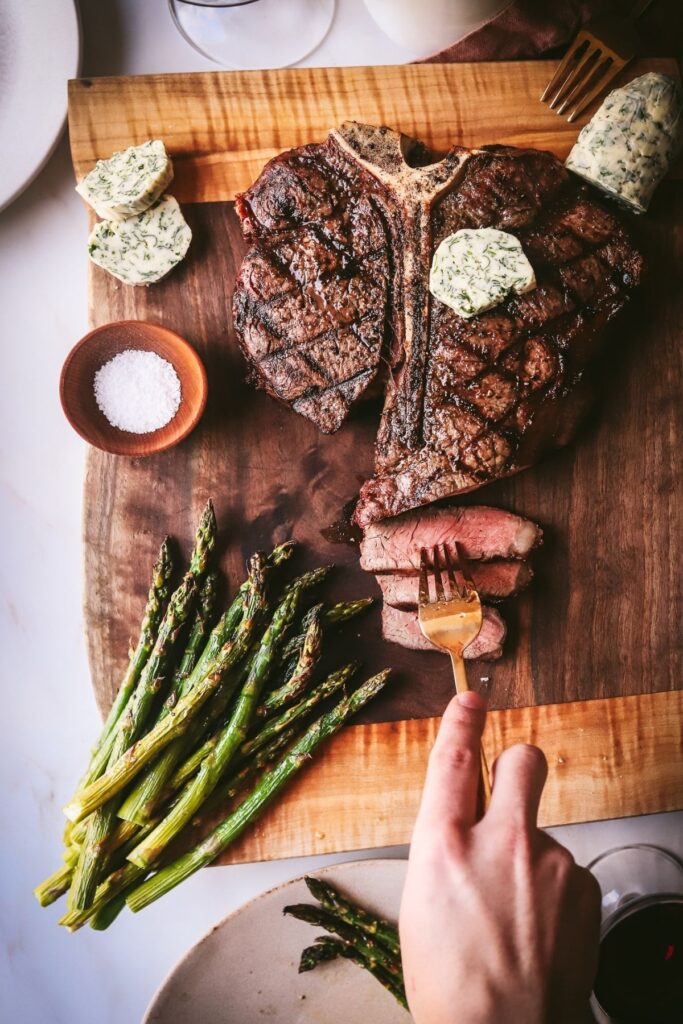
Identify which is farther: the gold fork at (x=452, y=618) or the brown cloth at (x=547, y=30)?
the brown cloth at (x=547, y=30)

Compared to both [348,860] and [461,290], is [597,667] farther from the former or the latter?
[461,290]

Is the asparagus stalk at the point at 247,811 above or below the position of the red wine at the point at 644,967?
above

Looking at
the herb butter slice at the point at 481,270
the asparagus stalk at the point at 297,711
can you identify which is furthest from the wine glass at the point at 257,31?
the asparagus stalk at the point at 297,711

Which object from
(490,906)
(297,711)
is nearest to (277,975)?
(297,711)

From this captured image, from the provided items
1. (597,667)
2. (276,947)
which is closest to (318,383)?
(597,667)

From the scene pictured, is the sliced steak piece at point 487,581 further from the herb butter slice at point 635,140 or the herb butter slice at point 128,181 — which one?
the herb butter slice at point 128,181

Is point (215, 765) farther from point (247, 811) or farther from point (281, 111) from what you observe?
point (281, 111)

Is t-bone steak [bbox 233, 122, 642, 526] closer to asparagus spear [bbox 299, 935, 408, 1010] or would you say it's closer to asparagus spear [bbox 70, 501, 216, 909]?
asparagus spear [bbox 70, 501, 216, 909]
